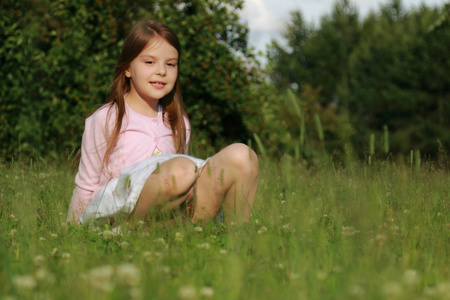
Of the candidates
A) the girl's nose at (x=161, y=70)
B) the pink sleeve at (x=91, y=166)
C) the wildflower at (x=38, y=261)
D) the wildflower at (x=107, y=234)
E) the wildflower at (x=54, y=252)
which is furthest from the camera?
the girl's nose at (x=161, y=70)

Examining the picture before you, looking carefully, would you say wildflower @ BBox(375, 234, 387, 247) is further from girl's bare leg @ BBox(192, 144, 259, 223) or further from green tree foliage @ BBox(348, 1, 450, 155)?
green tree foliage @ BBox(348, 1, 450, 155)

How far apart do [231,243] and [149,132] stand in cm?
132

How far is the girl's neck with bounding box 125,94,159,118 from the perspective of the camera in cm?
386

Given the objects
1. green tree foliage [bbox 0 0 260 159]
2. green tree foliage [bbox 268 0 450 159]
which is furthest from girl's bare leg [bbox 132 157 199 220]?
green tree foliage [bbox 268 0 450 159]

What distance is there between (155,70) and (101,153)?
2.28 feet

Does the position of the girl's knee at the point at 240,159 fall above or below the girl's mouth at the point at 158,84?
below

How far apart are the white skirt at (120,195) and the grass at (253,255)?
117 mm

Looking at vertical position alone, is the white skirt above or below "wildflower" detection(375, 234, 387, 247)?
below

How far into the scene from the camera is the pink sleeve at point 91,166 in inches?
141

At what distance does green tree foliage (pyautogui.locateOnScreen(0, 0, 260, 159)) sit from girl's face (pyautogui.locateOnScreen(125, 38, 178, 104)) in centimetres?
327

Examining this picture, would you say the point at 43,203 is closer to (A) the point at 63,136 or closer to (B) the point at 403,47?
(A) the point at 63,136

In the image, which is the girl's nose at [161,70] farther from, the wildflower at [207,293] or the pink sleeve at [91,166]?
the wildflower at [207,293]

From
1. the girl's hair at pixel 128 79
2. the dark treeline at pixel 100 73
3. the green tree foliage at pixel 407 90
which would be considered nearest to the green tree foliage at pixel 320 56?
the green tree foliage at pixel 407 90

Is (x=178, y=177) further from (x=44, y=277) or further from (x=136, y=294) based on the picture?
(x=136, y=294)
